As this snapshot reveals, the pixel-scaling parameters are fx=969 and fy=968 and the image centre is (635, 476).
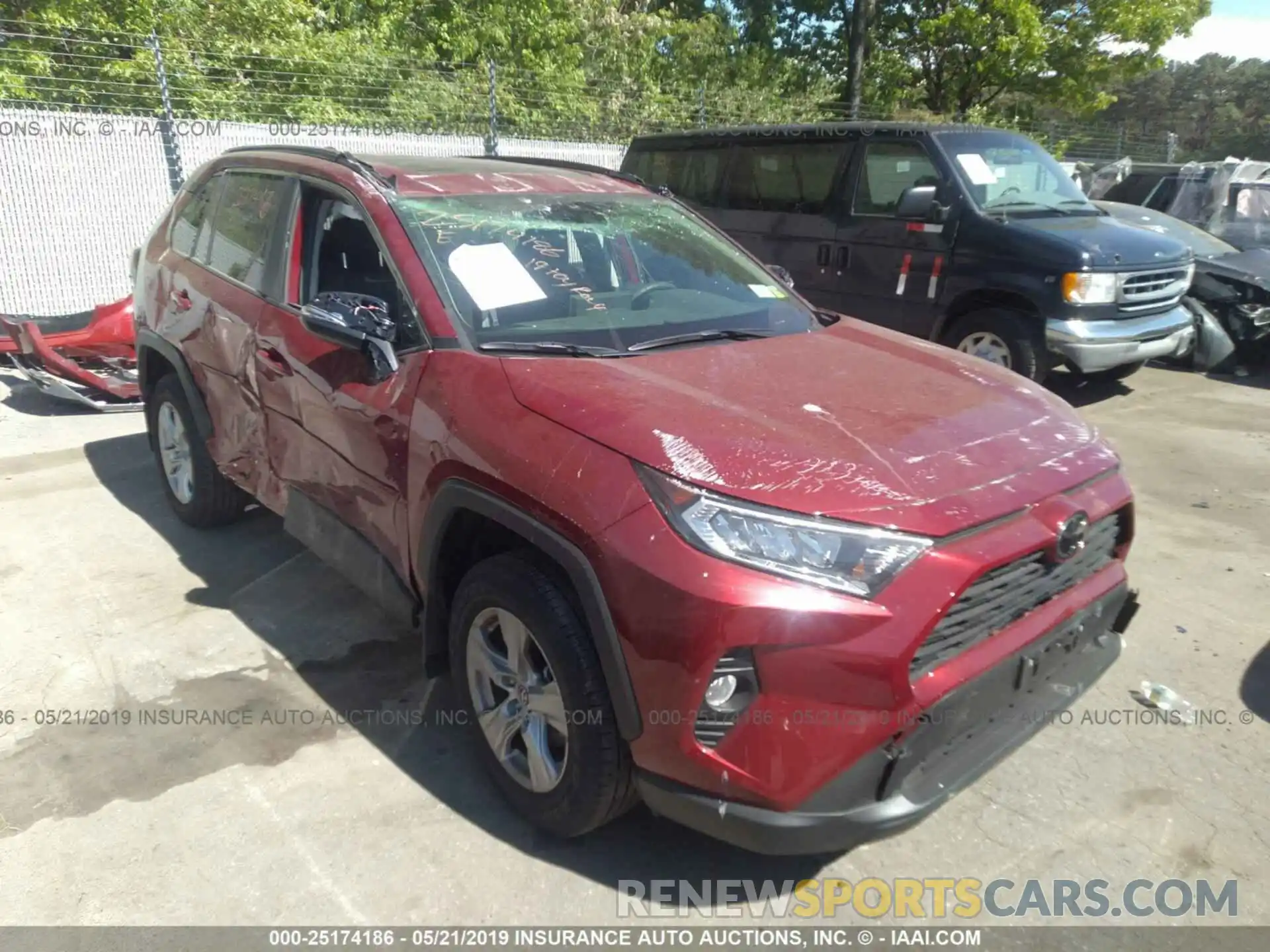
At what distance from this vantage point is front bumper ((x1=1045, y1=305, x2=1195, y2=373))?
646cm

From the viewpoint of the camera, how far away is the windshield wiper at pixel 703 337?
10.0ft

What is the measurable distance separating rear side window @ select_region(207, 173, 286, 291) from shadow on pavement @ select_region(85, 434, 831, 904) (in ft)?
4.29

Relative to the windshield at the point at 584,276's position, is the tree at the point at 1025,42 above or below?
above

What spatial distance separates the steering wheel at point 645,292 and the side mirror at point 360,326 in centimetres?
82

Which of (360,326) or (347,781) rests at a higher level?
(360,326)

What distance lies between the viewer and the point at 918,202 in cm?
684

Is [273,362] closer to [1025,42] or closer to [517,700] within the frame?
[517,700]

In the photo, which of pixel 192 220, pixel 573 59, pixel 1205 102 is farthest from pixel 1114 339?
pixel 1205 102

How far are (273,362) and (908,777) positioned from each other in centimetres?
268

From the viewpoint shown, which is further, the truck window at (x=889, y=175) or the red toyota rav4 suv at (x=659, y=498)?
the truck window at (x=889, y=175)

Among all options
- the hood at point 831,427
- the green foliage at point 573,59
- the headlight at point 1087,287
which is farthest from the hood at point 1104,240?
the green foliage at point 573,59

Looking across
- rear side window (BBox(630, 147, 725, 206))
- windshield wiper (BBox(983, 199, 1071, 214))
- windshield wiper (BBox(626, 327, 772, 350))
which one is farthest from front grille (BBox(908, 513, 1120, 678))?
rear side window (BBox(630, 147, 725, 206))

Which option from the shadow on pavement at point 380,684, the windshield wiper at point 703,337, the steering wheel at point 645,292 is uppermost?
the steering wheel at point 645,292

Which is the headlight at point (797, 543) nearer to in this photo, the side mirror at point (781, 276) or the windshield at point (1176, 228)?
the side mirror at point (781, 276)
